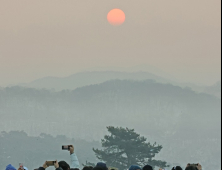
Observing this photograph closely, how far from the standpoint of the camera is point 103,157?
405 feet

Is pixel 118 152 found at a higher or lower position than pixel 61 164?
higher

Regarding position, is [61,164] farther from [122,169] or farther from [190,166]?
[122,169]

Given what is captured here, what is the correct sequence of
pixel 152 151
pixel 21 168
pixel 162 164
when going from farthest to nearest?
pixel 152 151 < pixel 162 164 < pixel 21 168

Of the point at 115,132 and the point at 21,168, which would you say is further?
the point at 115,132

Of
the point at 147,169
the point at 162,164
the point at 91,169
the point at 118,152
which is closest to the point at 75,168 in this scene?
the point at 91,169

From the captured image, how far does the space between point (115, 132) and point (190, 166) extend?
112 meters

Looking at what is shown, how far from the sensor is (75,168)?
1683 centimetres

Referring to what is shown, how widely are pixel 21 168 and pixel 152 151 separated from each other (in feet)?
356

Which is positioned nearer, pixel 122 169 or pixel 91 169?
Result: pixel 91 169

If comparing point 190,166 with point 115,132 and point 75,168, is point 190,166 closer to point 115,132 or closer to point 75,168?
point 75,168

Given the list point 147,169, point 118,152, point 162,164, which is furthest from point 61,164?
point 118,152

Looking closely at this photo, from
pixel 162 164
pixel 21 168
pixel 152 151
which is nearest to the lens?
pixel 21 168

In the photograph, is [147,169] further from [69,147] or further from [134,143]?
[134,143]

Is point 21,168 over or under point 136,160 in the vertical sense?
under
